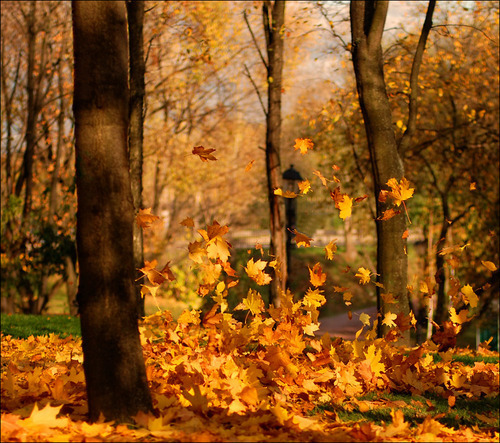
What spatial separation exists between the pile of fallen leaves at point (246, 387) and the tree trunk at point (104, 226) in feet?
0.74

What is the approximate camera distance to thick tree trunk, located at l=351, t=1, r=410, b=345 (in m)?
7.91

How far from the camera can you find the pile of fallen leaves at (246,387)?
3.51 m

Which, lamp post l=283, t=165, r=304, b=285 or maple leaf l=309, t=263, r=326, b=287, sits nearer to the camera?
maple leaf l=309, t=263, r=326, b=287

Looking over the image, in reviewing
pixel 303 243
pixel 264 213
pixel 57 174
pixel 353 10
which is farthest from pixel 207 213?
pixel 303 243

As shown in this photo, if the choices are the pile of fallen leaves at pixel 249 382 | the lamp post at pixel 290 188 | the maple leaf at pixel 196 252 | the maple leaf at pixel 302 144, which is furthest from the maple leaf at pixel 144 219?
the lamp post at pixel 290 188

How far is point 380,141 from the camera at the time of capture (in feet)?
26.4

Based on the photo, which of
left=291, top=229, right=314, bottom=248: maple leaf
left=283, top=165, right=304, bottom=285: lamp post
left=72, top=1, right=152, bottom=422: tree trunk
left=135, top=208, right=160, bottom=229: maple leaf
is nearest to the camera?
left=72, top=1, right=152, bottom=422: tree trunk

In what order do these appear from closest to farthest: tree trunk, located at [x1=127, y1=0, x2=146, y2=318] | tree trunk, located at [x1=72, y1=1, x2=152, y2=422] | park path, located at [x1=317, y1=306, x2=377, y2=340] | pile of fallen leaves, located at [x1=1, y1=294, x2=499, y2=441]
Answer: pile of fallen leaves, located at [x1=1, y1=294, x2=499, y2=441] → tree trunk, located at [x1=72, y1=1, x2=152, y2=422] → tree trunk, located at [x1=127, y1=0, x2=146, y2=318] → park path, located at [x1=317, y1=306, x2=377, y2=340]

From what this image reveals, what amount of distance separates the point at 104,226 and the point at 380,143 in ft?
16.6

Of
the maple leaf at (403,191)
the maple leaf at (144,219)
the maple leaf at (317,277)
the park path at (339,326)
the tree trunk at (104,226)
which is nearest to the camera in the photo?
the tree trunk at (104,226)

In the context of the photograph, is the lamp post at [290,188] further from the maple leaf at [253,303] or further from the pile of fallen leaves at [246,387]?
the maple leaf at [253,303]

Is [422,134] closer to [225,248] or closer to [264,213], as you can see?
[225,248]

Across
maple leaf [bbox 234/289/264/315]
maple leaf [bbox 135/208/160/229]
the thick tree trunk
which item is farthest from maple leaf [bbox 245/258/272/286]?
the thick tree trunk

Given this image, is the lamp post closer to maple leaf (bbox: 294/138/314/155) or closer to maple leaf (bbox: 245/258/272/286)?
maple leaf (bbox: 245/258/272/286)
